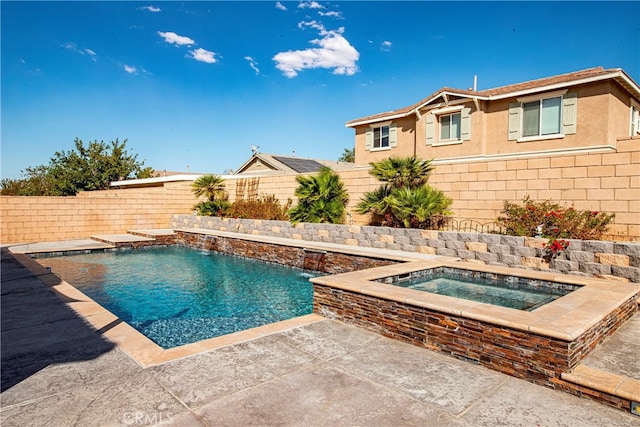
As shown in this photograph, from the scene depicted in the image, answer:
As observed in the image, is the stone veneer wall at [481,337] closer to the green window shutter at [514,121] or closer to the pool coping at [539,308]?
the pool coping at [539,308]

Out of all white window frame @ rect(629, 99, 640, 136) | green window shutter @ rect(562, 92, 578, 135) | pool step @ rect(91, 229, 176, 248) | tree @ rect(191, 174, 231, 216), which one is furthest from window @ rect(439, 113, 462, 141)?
pool step @ rect(91, 229, 176, 248)

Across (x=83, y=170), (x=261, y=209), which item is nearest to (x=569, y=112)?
(x=261, y=209)

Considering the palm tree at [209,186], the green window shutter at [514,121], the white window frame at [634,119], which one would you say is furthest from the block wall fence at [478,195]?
the white window frame at [634,119]

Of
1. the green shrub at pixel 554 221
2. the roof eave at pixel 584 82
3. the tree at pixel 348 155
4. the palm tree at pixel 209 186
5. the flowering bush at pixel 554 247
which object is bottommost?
the flowering bush at pixel 554 247

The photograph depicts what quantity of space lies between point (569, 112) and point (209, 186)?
15.9m

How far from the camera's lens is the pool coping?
389 centimetres

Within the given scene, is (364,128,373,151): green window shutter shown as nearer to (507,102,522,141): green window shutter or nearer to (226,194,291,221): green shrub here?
(226,194,291,221): green shrub

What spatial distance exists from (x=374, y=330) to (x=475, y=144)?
520 inches

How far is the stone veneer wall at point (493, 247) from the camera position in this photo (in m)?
7.37

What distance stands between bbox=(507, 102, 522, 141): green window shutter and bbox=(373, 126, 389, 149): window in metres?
5.82

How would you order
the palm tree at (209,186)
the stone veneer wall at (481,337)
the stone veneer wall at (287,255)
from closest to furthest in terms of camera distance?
the stone veneer wall at (481,337) → the stone veneer wall at (287,255) → the palm tree at (209,186)

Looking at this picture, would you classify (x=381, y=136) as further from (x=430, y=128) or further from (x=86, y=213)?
(x=86, y=213)

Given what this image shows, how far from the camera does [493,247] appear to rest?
919 centimetres

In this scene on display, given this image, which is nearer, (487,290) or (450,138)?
(487,290)
